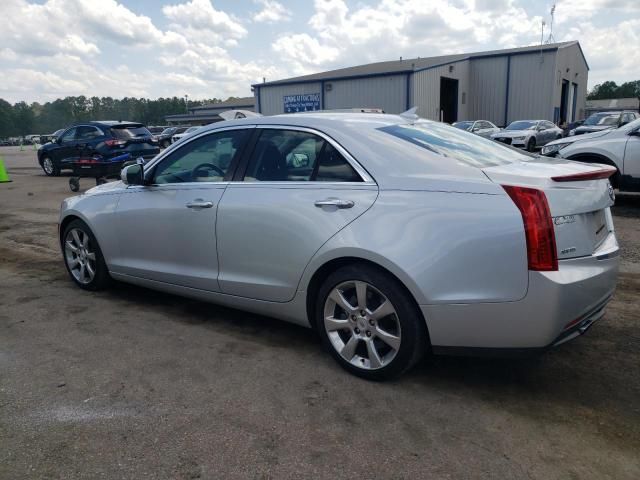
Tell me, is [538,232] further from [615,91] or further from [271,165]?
[615,91]

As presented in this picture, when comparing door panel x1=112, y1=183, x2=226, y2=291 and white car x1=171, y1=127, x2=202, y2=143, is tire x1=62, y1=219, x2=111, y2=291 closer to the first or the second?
door panel x1=112, y1=183, x2=226, y2=291

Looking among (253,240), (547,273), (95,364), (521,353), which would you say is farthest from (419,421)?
(95,364)

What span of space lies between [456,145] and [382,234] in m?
0.94

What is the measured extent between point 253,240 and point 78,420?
4.84 ft

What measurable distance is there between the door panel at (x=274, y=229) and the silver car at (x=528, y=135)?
19.6m

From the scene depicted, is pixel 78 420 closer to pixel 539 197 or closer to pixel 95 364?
pixel 95 364

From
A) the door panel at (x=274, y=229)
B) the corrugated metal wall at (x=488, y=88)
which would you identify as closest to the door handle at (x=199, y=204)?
the door panel at (x=274, y=229)

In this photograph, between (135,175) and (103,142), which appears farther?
(103,142)

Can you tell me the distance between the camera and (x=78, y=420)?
2.82 m

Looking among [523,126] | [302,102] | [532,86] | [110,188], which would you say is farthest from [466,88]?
[110,188]

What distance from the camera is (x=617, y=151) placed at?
8.48m

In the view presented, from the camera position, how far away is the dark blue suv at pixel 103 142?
15094 mm

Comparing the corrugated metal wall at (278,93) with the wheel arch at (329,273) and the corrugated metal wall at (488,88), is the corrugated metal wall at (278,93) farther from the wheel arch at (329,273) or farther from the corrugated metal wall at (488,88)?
the wheel arch at (329,273)

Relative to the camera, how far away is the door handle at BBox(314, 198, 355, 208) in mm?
3080
